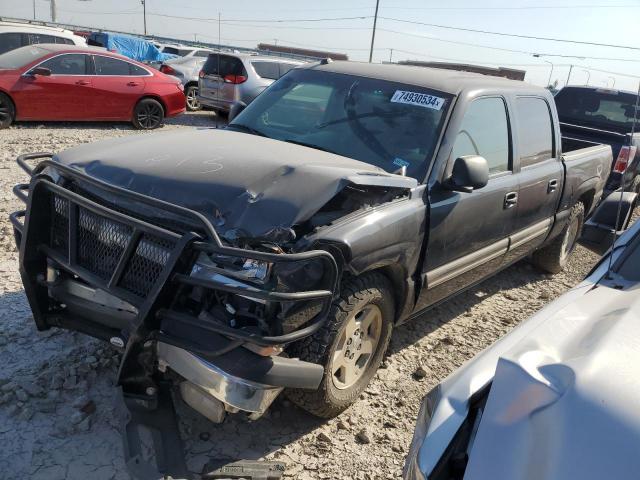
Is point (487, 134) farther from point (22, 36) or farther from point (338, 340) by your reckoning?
point (22, 36)

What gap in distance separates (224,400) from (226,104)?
11.2 m

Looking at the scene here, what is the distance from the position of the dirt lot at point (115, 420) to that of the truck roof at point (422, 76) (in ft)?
6.22

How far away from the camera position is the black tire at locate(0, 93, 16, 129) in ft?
31.1

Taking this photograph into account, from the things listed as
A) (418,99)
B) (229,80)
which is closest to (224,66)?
(229,80)

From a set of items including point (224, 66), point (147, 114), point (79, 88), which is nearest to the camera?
point (79, 88)

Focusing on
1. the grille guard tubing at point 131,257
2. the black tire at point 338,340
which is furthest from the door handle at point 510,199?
the grille guard tubing at point 131,257

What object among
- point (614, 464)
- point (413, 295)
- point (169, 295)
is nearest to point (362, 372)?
point (413, 295)

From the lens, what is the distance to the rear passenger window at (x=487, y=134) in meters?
3.66

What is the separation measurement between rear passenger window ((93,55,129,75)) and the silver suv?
247cm

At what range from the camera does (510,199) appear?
411 cm

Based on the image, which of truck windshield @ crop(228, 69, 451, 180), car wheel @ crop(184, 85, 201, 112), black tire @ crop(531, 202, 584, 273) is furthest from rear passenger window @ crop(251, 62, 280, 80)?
truck windshield @ crop(228, 69, 451, 180)

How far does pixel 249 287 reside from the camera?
2.42 meters

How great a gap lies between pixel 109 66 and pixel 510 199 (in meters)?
9.14

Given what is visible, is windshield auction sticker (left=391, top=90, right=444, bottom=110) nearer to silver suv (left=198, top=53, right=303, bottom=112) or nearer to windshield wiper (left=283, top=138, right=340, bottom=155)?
windshield wiper (left=283, top=138, right=340, bottom=155)
